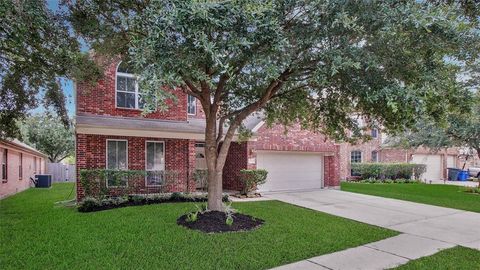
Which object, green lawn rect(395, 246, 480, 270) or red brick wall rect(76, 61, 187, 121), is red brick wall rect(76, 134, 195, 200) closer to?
red brick wall rect(76, 61, 187, 121)

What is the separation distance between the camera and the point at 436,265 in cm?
596

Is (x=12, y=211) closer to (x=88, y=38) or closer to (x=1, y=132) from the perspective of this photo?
(x=1, y=132)

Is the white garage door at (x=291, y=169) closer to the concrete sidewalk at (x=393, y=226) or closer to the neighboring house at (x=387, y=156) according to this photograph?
the concrete sidewalk at (x=393, y=226)

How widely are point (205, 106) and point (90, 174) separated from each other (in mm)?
5389

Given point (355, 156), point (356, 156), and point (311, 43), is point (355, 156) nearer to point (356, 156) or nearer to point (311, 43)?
point (356, 156)

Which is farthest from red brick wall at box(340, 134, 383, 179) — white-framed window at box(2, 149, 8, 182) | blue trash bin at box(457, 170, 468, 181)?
white-framed window at box(2, 149, 8, 182)

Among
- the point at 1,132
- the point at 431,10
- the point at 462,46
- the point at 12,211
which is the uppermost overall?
the point at 431,10

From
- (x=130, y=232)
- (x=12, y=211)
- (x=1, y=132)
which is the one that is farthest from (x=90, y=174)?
(x=130, y=232)

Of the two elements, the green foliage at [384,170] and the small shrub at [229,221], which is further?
the green foliage at [384,170]

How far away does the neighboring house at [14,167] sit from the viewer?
15.2 metres

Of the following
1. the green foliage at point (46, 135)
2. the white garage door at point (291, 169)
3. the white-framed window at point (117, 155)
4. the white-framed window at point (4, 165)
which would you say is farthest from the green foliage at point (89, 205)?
the green foliage at point (46, 135)

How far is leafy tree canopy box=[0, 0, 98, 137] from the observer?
678 centimetres

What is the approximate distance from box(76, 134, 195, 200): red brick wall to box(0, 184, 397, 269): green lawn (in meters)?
2.30

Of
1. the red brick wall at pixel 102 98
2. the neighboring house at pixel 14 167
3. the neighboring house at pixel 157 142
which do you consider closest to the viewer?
the neighboring house at pixel 157 142
